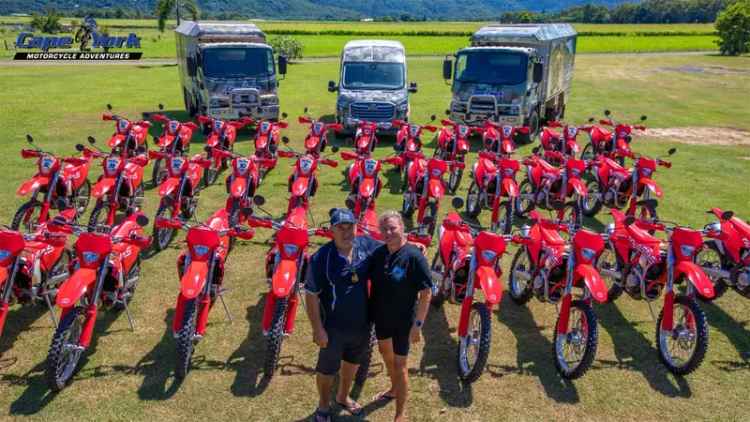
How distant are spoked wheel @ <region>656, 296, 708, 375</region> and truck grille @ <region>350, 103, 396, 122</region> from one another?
10913 mm

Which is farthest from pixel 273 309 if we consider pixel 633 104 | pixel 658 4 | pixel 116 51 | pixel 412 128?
pixel 658 4

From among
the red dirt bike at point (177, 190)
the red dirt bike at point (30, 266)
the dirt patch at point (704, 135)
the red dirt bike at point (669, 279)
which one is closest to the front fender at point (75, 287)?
the red dirt bike at point (30, 266)

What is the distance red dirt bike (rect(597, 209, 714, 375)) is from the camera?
5363 mm

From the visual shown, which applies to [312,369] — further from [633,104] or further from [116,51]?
[116,51]

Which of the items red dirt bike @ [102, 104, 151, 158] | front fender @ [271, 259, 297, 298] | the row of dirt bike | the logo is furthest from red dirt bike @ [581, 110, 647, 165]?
the logo

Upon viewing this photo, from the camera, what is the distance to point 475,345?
5.43 m

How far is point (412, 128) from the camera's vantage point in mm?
11844

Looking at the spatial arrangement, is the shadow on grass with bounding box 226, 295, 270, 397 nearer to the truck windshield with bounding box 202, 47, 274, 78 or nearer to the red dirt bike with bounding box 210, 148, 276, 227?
the red dirt bike with bounding box 210, 148, 276, 227

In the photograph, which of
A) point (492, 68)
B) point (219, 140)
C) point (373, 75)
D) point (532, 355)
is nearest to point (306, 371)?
point (532, 355)

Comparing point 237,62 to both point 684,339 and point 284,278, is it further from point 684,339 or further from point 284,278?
point 684,339

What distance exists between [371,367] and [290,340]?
1.04m

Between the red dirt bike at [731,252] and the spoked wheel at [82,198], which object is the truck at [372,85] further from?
the red dirt bike at [731,252]

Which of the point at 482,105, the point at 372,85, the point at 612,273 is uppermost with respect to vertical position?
the point at 372,85

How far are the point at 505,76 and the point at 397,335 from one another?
42.6ft
